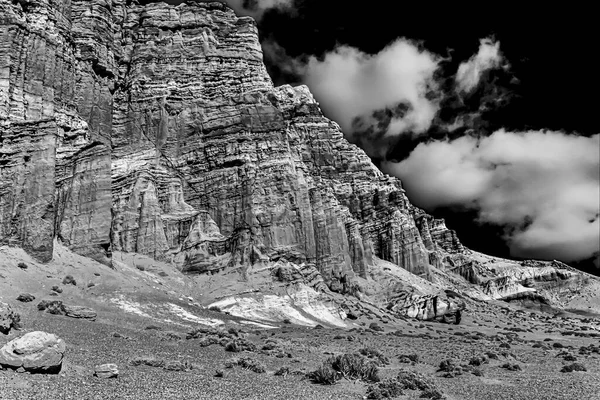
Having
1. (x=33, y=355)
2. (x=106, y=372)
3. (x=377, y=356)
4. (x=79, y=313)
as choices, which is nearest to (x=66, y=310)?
(x=79, y=313)

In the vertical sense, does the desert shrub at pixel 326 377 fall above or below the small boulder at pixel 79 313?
below

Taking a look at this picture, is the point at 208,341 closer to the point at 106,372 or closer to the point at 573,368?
the point at 106,372

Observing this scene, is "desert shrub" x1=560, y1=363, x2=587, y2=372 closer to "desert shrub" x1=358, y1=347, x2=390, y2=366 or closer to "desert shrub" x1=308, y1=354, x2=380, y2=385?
"desert shrub" x1=358, y1=347, x2=390, y2=366

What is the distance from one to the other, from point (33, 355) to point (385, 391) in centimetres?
1300

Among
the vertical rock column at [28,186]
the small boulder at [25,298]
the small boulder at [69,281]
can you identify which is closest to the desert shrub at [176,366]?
the small boulder at [25,298]

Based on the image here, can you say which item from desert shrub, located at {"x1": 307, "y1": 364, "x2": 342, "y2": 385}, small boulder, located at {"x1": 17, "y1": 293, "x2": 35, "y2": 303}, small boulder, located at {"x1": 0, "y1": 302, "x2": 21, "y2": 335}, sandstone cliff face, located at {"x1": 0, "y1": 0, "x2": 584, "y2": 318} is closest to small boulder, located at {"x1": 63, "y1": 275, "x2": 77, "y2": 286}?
sandstone cliff face, located at {"x1": 0, "y1": 0, "x2": 584, "y2": 318}

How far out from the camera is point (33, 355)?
17.5 m

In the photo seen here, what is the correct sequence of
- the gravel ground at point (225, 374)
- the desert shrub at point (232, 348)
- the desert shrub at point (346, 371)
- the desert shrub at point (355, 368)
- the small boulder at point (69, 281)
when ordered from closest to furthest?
1. the gravel ground at point (225, 374)
2. the desert shrub at point (346, 371)
3. the desert shrub at point (355, 368)
4. the desert shrub at point (232, 348)
5. the small boulder at point (69, 281)

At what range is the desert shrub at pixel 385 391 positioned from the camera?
1885 cm

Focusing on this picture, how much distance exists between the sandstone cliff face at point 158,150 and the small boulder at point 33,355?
115 ft

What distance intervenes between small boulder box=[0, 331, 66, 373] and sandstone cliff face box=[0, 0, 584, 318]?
1378 inches

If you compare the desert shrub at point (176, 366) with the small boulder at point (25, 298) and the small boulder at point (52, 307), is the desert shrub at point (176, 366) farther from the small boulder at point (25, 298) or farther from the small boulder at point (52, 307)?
the small boulder at point (25, 298)

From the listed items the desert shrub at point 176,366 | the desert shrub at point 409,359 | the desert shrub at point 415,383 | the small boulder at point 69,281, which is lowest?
the desert shrub at point 409,359

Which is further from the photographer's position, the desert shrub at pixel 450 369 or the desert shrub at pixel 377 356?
the desert shrub at pixel 377 356
